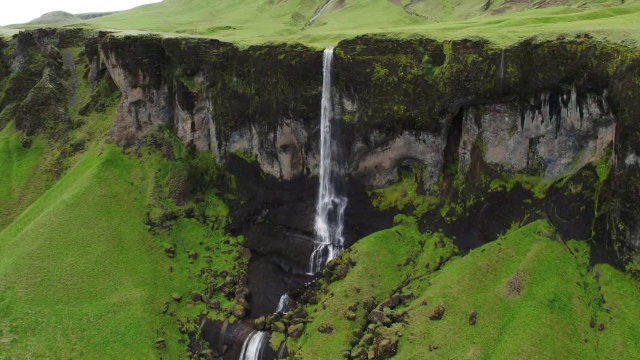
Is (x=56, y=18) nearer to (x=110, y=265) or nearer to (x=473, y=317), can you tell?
(x=110, y=265)

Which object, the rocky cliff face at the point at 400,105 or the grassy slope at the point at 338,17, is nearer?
the rocky cliff face at the point at 400,105

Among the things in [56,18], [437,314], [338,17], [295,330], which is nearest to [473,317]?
[437,314]

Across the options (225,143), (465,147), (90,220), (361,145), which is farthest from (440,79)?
(90,220)


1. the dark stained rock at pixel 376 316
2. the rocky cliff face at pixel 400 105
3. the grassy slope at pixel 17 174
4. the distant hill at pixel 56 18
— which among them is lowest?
the dark stained rock at pixel 376 316

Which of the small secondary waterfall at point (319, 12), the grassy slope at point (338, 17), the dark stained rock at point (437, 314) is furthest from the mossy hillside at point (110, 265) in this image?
the small secondary waterfall at point (319, 12)

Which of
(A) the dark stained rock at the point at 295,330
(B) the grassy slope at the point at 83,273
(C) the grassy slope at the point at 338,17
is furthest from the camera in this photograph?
(C) the grassy slope at the point at 338,17

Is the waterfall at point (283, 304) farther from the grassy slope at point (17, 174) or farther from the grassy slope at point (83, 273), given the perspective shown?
the grassy slope at point (17, 174)

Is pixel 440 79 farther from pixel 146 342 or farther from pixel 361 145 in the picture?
pixel 146 342

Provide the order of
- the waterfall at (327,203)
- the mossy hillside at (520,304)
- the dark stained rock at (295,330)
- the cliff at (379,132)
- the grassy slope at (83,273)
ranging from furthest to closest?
the waterfall at (327,203) → the grassy slope at (83,273) → the dark stained rock at (295,330) → the cliff at (379,132) → the mossy hillside at (520,304)
